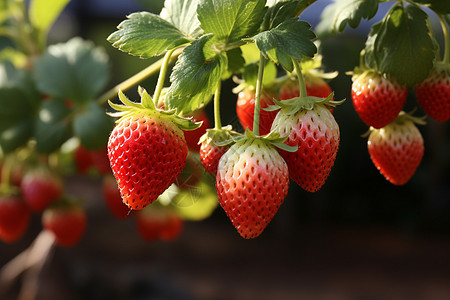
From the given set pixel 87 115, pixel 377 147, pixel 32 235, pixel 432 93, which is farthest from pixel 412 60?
pixel 32 235

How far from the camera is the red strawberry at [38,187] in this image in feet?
5.08

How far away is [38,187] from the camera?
156cm

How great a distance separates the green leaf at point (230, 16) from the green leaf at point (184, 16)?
50 millimetres

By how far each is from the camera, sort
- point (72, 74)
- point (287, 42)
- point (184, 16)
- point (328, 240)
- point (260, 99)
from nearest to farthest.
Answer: point (287, 42), point (184, 16), point (260, 99), point (72, 74), point (328, 240)

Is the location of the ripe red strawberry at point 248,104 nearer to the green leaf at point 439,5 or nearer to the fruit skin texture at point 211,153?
the fruit skin texture at point 211,153

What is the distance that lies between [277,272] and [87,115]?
14.4 feet

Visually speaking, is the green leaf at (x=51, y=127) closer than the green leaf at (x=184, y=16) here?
No

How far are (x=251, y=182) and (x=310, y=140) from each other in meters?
0.10

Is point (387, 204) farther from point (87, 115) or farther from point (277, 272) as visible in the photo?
point (87, 115)

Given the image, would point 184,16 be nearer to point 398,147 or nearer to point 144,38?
point 144,38

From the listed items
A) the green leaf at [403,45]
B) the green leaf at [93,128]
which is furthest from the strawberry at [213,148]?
the green leaf at [93,128]

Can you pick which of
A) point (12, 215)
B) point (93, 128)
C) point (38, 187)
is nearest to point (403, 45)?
point (93, 128)

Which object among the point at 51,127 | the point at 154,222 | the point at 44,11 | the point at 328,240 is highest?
the point at 44,11

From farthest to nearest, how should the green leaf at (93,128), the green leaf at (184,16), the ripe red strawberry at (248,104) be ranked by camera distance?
the green leaf at (93,128)
the ripe red strawberry at (248,104)
the green leaf at (184,16)
